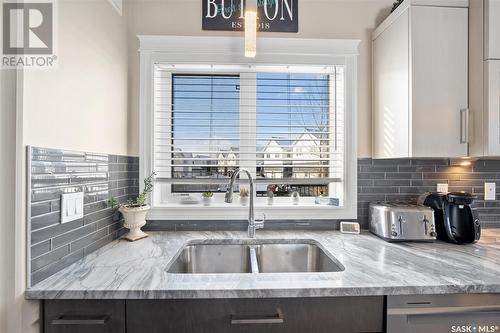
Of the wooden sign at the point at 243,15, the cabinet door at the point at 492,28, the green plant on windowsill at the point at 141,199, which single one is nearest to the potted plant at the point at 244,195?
the green plant on windowsill at the point at 141,199

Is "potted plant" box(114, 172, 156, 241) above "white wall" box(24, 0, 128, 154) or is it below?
below

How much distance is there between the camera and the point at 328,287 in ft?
3.37

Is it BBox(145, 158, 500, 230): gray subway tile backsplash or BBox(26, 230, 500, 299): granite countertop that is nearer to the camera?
BBox(26, 230, 500, 299): granite countertop

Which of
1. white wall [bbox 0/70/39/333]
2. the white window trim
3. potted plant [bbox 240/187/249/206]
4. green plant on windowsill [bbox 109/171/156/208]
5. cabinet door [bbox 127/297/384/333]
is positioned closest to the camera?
white wall [bbox 0/70/39/333]

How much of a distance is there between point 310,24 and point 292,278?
1.64m

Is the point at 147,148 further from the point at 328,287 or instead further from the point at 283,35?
the point at 328,287

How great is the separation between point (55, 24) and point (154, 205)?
1121 millimetres

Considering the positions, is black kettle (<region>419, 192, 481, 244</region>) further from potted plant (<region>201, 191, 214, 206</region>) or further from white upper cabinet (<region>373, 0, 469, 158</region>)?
potted plant (<region>201, 191, 214, 206</region>)

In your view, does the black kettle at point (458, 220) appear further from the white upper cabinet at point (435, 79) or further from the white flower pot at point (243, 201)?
the white flower pot at point (243, 201)

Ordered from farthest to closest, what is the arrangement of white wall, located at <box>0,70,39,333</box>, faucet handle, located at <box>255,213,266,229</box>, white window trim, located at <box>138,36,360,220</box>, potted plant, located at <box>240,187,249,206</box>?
potted plant, located at <box>240,187,249,206</box> < white window trim, located at <box>138,36,360,220</box> < faucet handle, located at <box>255,213,266,229</box> < white wall, located at <box>0,70,39,333</box>

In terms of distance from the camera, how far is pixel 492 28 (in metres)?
1.48

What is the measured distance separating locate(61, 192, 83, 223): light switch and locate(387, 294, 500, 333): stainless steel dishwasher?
1.32 m

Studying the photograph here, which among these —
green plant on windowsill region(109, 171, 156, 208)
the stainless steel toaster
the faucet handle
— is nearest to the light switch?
green plant on windowsill region(109, 171, 156, 208)

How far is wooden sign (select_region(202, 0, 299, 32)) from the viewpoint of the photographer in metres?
1.87
